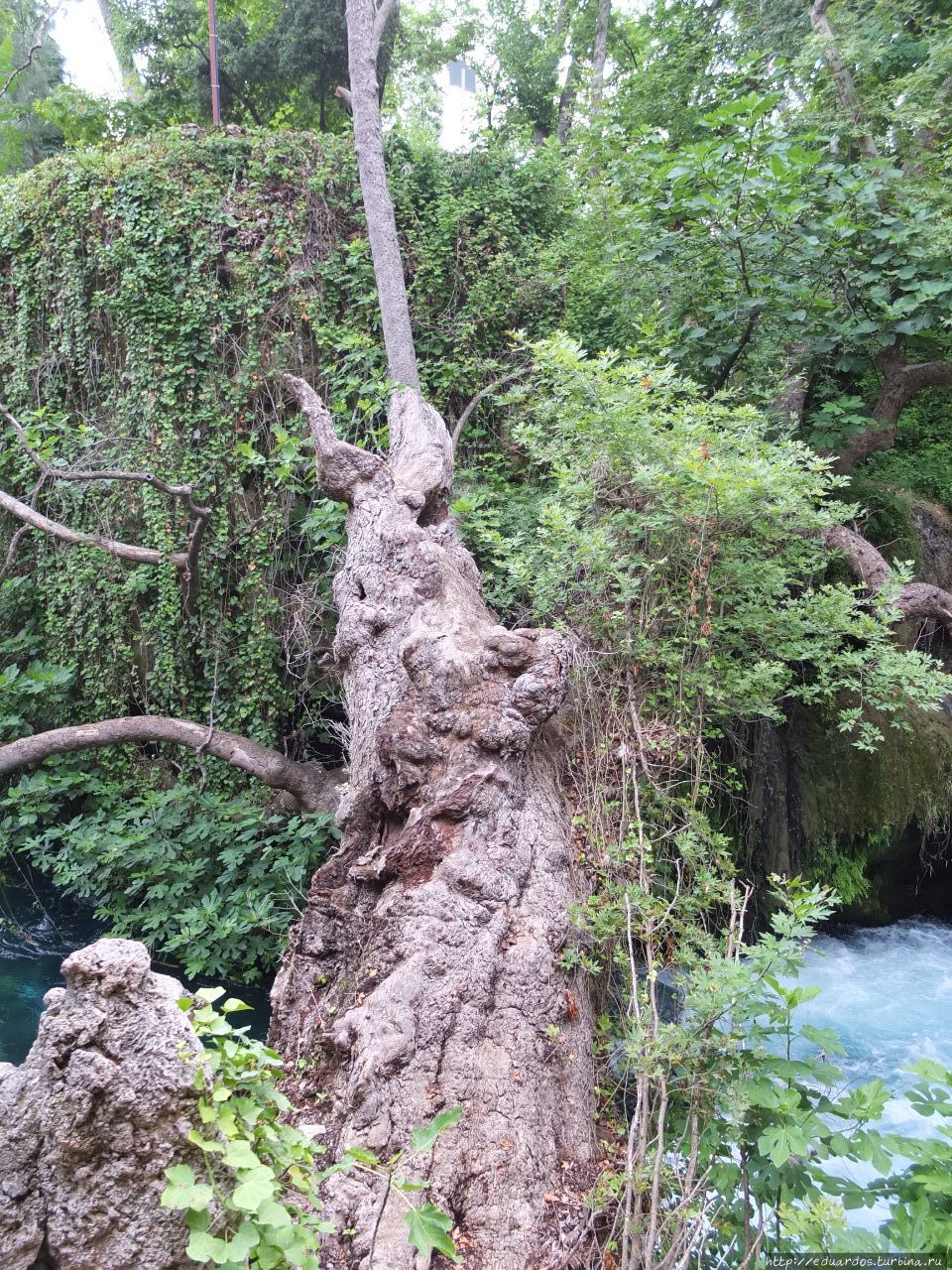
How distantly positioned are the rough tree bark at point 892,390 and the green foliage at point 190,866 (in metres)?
4.76

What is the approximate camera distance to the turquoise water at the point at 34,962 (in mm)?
5164

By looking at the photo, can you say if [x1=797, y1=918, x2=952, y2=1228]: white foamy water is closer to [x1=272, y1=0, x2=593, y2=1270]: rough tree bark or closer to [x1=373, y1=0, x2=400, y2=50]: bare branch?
[x1=272, y1=0, x2=593, y2=1270]: rough tree bark

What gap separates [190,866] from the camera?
5660 mm

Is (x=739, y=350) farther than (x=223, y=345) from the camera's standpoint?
No

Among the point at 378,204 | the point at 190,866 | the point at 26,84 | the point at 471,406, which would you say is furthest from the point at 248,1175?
the point at 26,84

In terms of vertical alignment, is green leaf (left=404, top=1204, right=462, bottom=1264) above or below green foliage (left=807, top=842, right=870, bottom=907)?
above

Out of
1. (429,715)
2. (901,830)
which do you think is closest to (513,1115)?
(429,715)

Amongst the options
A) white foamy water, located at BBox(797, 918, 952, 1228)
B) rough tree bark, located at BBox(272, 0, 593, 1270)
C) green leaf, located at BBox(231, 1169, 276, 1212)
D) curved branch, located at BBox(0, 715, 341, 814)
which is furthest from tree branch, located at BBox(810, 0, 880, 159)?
green leaf, located at BBox(231, 1169, 276, 1212)

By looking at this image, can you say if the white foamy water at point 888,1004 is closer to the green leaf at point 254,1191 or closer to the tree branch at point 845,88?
the green leaf at point 254,1191

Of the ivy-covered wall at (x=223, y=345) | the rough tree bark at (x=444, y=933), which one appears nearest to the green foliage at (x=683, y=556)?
the rough tree bark at (x=444, y=933)

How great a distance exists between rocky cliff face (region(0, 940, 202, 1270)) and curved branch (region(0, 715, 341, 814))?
3799mm

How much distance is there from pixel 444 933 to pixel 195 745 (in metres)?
3.53

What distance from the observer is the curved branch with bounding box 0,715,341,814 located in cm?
527

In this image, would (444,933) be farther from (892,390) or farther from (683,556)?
(892,390)
